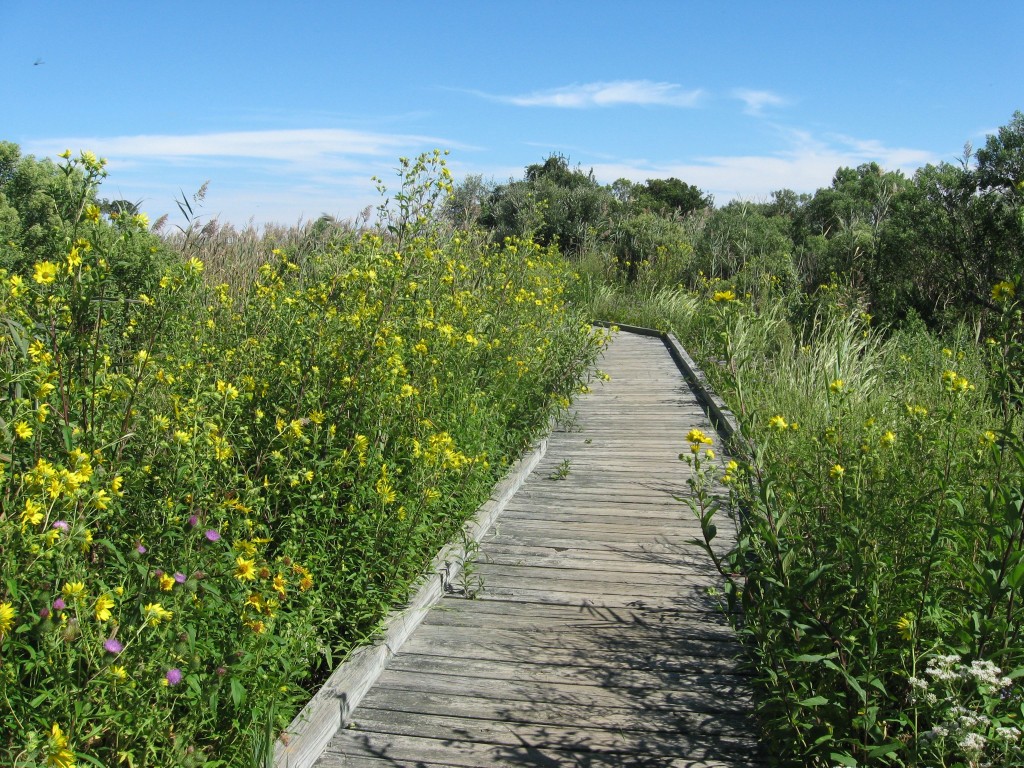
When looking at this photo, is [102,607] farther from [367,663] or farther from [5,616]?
[367,663]

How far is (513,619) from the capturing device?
4207 millimetres

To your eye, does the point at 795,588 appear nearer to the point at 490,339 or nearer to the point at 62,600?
the point at 62,600

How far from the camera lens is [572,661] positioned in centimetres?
375

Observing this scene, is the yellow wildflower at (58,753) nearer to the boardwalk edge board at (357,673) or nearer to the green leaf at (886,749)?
the boardwalk edge board at (357,673)

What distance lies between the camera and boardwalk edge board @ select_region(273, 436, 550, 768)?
2.92m

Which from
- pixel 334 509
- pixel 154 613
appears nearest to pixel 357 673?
pixel 334 509

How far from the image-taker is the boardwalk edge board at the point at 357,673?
115 inches

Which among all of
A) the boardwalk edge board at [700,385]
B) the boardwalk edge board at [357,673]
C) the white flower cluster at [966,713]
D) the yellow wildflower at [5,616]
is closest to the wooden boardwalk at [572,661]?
the boardwalk edge board at [357,673]

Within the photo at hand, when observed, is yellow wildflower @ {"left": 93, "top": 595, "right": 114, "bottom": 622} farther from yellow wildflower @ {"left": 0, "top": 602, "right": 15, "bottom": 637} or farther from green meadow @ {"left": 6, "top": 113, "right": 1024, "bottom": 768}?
yellow wildflower @ {"left": 0, "top": 602, "right": 15, "bottom": 637}

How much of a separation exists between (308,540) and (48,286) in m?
1.48

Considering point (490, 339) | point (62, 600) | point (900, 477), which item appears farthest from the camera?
point (490, 339)

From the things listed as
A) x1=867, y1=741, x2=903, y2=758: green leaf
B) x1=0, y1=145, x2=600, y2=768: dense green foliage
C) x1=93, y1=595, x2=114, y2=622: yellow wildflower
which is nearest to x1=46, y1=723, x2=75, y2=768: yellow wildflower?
x1=0, y1=145, x2=600, y2=768: dense green foliage

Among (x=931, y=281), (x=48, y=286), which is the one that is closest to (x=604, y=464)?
(x=48, y=286)

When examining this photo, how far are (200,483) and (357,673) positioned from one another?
104 centimetres
